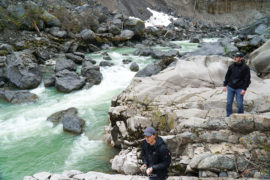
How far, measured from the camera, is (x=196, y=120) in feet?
19.7

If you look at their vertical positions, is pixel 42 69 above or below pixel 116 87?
above

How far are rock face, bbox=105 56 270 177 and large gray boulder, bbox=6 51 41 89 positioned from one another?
7.78m

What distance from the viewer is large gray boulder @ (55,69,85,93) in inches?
528

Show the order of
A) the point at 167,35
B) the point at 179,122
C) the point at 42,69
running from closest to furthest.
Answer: the point at 179,122 < the point at 42,69 < the point at 167,35

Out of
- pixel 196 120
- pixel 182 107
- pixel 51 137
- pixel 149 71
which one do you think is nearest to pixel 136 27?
pixel 149 71

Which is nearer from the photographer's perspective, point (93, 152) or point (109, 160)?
point (109, 160)

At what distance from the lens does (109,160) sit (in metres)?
7.50

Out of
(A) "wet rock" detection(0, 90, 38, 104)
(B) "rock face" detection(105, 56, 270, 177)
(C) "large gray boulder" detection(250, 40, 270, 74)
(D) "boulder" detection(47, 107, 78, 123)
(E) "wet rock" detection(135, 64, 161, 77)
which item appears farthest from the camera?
(E) "wet rock" detection(135, 64, 161, 77)

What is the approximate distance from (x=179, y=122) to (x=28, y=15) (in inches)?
951

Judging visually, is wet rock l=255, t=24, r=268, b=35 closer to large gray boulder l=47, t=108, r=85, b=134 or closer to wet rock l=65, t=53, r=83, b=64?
wet rock l=65, t=53, r=83, b=64

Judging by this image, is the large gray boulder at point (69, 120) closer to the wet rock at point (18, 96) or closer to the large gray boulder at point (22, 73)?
the wet rock at point (18, 96)

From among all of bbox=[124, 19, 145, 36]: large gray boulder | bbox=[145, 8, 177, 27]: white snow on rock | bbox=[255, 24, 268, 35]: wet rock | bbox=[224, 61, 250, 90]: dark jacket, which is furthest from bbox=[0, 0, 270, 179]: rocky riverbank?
bbox=[145, 8, 177, 27]: white snow on rock

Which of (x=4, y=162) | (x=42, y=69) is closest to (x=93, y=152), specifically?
(x=4, y=162)

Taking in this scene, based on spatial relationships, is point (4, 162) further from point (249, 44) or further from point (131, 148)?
point (249, 44)
